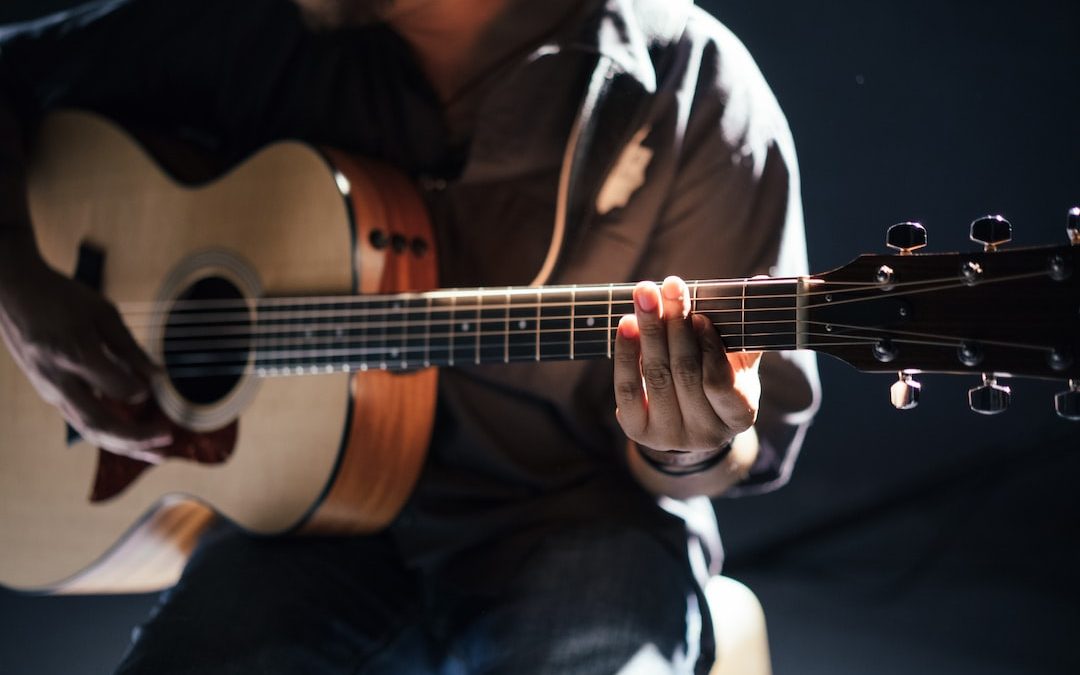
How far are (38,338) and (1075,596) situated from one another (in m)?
1.35

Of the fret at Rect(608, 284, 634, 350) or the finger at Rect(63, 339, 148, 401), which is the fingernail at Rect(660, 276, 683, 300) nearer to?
the fret at Rect(608, 284, 634, 350)

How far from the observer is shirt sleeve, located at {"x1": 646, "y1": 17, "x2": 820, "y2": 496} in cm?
95

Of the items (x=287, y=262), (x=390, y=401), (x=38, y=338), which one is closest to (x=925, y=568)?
Result: (x=390, y=401)

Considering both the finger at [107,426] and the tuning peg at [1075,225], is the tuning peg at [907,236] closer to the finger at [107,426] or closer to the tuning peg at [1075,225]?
the tuning peg at [1075,225]

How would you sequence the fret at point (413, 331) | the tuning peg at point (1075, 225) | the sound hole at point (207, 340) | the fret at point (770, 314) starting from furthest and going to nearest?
the sound hole at point (207, 340) → the fret at point (413, 331) → the fret at point (770, 314) → the tuning peg at point (1075, 225)

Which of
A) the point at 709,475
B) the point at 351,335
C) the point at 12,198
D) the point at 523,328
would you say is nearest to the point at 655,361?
the point at 523,328

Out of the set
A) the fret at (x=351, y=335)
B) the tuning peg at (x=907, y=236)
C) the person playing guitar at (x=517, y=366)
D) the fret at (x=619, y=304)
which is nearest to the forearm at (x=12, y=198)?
the person playing guitar at (x=517, y=366)

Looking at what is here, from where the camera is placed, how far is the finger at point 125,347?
1078 millimetres

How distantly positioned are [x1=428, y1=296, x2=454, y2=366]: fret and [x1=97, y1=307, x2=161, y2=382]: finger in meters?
0.41


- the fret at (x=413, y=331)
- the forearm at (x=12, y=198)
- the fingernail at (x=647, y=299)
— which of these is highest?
the fingernail at (x=647, y=299)

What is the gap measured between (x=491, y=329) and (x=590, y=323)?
115 millimetres

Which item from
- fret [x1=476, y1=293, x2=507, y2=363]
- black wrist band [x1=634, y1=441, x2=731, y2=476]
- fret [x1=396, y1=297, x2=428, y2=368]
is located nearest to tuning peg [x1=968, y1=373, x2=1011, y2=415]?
black wrist band [x1=634, y1=441, x2=731, y2=476]

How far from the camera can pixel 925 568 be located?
123 cm

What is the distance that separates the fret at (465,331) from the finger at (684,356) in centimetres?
22
